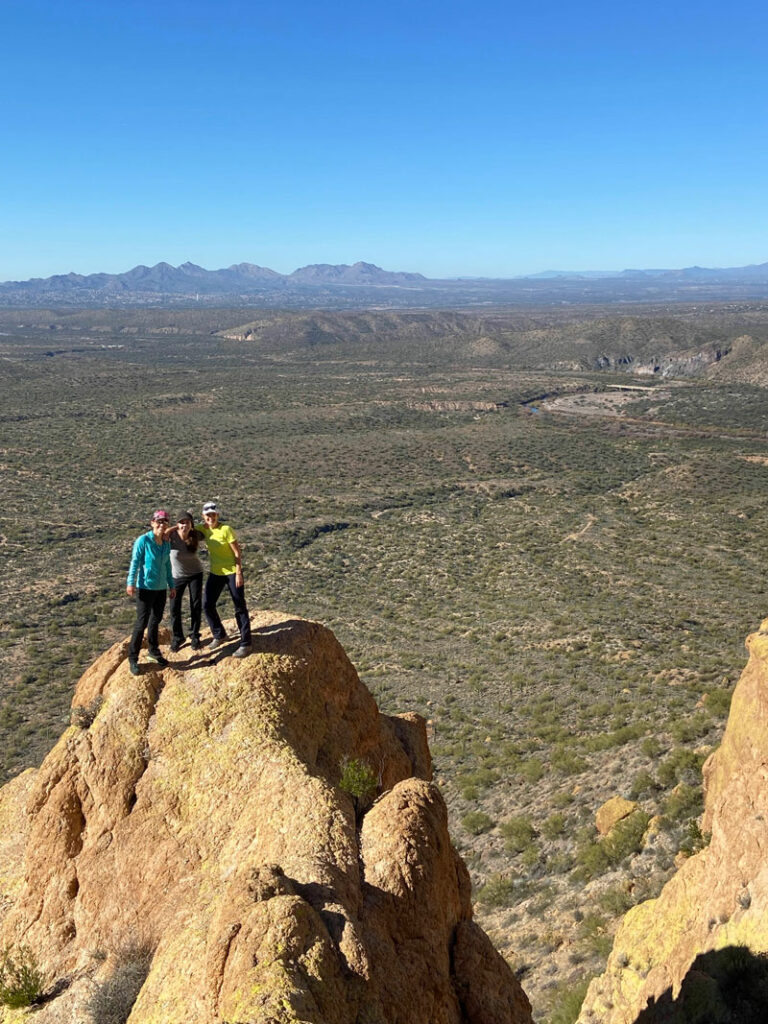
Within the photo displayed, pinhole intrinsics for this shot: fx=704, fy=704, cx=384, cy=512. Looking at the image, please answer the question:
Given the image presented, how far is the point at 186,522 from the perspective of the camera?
8938 millimetres

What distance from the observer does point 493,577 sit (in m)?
41.6

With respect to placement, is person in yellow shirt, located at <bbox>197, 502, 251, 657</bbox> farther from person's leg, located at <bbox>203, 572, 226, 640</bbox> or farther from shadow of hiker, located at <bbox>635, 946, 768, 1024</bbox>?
shadow of hiker, located at <bbox>635, 946, 768, 1024</bbox>

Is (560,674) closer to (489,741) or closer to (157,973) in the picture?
(489,741)

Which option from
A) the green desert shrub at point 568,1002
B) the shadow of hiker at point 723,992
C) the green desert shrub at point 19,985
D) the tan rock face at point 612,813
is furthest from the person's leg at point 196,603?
the tan rock face at point 612,813

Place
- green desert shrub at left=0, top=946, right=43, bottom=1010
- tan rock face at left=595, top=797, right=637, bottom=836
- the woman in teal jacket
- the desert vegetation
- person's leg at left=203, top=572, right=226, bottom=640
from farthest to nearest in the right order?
the desert vegetation
tan rock face at left=595, top=797, right=637, bottom=836
person's leg at left=203, top=572, right=226, bottom=640
the woman in teal jacket
green desert shrub at left=0, top=946, right=43, bottom=1010

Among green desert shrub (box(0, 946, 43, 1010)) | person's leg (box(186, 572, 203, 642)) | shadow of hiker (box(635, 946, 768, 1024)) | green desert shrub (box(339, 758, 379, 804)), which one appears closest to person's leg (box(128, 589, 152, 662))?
person's leg (box(186, 572, 203, 642))

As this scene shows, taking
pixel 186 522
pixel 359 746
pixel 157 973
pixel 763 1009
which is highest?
pixel 186 522

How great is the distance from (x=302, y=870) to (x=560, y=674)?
907 inches

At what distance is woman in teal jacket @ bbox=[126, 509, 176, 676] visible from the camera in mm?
8695

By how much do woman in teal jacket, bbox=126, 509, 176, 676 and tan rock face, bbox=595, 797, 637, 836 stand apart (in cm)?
1141

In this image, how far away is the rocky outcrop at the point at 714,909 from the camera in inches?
343

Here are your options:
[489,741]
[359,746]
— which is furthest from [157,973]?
[489,741]

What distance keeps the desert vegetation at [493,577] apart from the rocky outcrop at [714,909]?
1287mm

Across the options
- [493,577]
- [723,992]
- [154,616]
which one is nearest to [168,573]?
[154,616]
